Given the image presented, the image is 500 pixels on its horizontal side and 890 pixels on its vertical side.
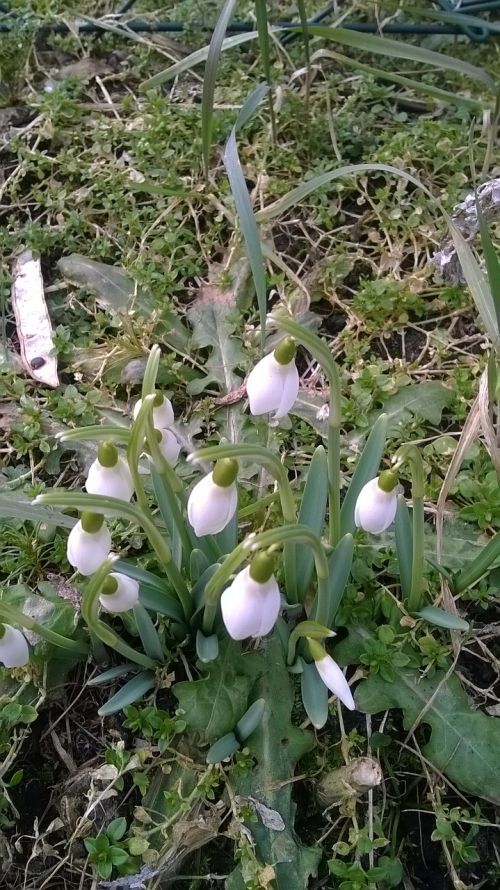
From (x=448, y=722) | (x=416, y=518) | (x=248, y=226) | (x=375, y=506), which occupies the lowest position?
(x=448, y=722)

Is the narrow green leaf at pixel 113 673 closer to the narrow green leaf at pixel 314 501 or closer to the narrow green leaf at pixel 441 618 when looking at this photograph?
the narrow green leaf at pixel 314 501

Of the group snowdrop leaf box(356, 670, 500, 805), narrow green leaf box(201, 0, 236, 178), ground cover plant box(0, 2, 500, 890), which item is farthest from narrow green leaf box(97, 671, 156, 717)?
narrow green leaf box(201, 0, 236, 178)

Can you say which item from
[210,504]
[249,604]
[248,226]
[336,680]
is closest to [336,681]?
[336,680]

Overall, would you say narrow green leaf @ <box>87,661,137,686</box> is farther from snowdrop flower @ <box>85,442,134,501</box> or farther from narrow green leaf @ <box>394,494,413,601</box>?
narrow green leaf @ <box>394,494,413,601</box>

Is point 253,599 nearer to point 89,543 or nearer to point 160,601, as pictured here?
point 89,543

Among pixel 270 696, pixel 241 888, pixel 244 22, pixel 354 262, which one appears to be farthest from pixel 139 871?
pixel 244 22

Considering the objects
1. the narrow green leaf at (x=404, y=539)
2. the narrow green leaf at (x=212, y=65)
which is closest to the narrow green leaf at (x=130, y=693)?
the narrow green leaf at (x=404, y=539)
